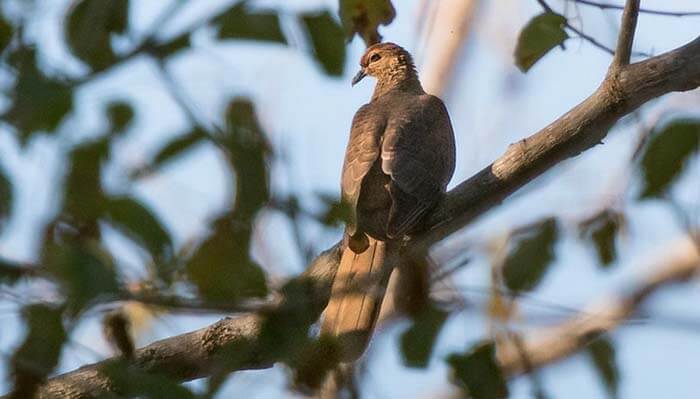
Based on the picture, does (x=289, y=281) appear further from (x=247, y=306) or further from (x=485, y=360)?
(x=485, y=360)

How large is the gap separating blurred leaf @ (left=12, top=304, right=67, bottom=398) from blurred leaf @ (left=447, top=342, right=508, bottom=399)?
61 cm

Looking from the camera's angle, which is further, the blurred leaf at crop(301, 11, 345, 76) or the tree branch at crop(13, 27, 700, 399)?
the tree branch at crop(13, 27, 700, 399)

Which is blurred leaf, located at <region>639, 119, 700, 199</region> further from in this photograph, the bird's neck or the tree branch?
the bird's neck

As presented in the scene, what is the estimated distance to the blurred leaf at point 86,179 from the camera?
1.56m

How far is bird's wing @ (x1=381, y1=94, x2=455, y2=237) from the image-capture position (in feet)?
15.8

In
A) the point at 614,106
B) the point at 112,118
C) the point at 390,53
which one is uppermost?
the point at 390,53

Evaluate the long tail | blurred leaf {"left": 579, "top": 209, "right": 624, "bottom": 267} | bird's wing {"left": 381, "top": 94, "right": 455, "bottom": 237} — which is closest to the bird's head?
→ bird's wing {"left": 381, "top": 94, "right": 455, "bottom": 237}

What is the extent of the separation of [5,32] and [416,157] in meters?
3.54

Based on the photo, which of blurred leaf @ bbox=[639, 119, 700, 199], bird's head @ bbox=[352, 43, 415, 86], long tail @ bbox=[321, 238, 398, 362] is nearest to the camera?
blurred leaf @ bbox=[639, 119, 700, 199]

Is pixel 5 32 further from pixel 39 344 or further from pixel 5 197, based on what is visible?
pixel 39 344

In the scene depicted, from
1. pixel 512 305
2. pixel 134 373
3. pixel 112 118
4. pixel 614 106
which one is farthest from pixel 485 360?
pixel 614 106

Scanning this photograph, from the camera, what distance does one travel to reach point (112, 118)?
1689 millimetres

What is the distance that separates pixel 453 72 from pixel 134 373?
9.13 m

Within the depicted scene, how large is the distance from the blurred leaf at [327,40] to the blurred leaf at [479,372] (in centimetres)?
49
